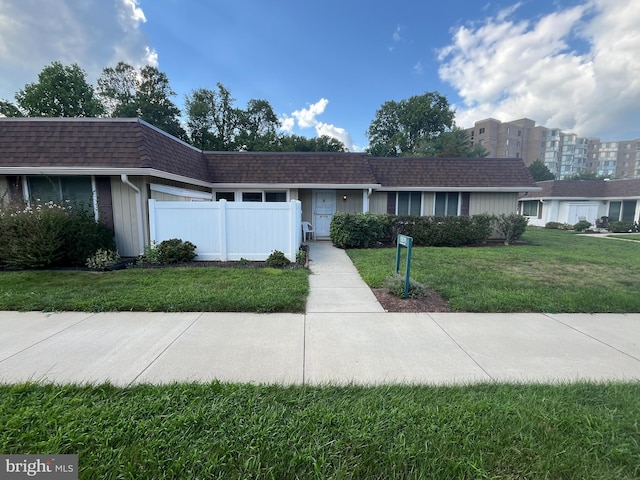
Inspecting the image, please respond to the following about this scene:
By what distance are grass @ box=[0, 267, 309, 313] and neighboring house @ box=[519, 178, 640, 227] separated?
2445 centimetres

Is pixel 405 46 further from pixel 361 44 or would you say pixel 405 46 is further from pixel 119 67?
pixel 119 67

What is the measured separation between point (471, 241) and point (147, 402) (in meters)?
12.2

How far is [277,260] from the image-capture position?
7.46 metres

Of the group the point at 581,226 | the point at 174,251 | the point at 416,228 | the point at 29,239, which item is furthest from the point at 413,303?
the point at 581,226

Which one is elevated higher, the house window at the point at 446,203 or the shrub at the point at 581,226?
the house window at the point at 446,203

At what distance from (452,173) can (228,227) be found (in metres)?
11.3

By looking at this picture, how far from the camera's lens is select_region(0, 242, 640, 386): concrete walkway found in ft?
9.19

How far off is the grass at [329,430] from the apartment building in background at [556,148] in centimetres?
7662

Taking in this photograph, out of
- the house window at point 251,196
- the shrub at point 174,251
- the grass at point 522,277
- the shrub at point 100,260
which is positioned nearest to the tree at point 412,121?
the house window at point 251,196

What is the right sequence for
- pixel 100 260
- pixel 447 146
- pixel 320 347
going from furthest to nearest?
pixel 447 146 < pixel 100 260 < pixel 320 347

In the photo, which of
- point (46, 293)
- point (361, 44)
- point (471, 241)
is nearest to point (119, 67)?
point (361, 44)

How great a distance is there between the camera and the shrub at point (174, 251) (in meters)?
7.32

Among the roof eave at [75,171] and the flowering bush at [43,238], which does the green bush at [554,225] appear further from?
the flowering bush at [43,238]

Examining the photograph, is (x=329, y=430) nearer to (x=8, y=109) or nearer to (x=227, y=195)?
(x=227, y=195)
